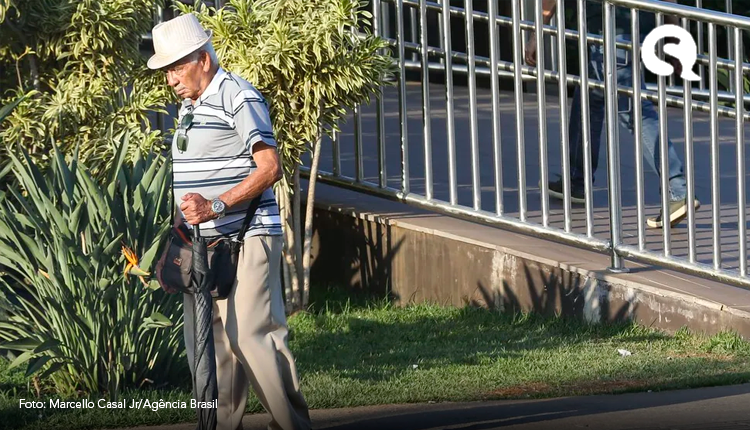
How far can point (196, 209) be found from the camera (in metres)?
5.11

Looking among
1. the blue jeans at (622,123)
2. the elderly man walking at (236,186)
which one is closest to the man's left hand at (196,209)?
the elderly man walking at (236,186)

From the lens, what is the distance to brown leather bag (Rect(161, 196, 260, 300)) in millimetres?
5230

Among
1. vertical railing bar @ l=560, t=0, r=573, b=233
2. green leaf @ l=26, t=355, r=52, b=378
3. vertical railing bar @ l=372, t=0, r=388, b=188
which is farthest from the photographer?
vertical railing bar @ l=372, t=0, r=388, b=188

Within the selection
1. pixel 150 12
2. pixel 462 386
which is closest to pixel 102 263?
pixel 462 386

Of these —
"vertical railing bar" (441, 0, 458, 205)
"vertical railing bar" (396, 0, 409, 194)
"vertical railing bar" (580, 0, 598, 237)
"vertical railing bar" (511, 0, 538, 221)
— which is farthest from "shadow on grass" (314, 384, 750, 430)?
"vertical railing bar" (396, 0, 409, 194)

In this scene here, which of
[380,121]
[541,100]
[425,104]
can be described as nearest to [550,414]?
[541,100]

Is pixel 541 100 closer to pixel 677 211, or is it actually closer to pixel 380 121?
pixel 677 211

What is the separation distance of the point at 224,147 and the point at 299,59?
258 centimetres

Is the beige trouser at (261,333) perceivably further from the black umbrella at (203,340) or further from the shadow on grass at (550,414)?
the shadow on grass at (550,414)

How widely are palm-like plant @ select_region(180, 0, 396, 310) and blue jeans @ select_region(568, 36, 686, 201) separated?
1.31 meters

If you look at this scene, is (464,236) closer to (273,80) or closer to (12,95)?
(273,80)

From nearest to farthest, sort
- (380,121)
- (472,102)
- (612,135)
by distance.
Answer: (612,135) → (472,102) → (380,121)

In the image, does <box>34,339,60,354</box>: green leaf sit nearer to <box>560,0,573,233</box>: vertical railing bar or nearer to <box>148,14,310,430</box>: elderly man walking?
<box>148,14,310,430</box>: elderly man walking

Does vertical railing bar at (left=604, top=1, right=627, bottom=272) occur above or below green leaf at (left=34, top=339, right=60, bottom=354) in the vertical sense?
above
